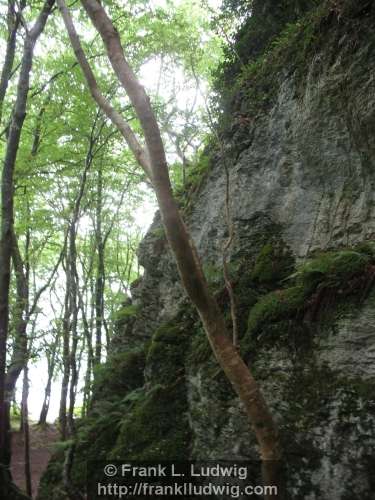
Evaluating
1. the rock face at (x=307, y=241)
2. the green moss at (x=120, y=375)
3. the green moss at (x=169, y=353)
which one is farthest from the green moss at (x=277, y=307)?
the green moss at (x=120, y=375)

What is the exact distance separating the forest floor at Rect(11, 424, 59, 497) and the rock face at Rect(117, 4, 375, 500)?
8372mm

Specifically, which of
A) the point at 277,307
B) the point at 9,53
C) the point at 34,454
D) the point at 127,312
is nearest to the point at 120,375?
the point at 127,312

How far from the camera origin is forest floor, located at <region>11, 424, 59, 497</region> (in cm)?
1291

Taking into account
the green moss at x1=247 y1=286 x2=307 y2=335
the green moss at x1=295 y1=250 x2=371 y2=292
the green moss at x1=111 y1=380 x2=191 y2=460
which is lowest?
the green moss at x1=111 y1=380 x2=191 y2=460

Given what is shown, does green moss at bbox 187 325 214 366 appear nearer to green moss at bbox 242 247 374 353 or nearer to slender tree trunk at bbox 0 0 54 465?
green moss at bbox 242 247 374 353

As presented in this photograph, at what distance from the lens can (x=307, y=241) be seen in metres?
5.48

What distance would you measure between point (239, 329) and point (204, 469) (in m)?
1.69

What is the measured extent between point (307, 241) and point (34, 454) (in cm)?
1623

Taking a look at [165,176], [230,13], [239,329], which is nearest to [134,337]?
[239,329]

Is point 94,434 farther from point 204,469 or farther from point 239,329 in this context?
point 239,329

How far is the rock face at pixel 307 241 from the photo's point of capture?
142 inches

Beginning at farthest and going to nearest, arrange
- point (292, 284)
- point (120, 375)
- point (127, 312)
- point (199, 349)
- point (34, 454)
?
1. point (34, 454)
2. point (127, 312)
3. point (120, 375)
4. point (199, 349)
5. point (292, 284)

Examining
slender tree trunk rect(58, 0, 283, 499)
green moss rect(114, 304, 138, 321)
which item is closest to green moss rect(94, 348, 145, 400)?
green moss rect(114, 304, 138, 321)

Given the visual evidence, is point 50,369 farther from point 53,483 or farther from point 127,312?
point 53,483
